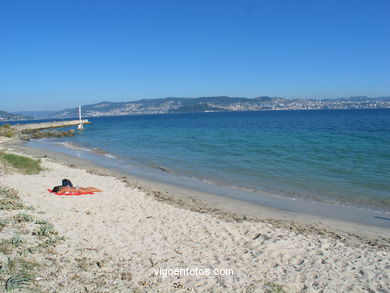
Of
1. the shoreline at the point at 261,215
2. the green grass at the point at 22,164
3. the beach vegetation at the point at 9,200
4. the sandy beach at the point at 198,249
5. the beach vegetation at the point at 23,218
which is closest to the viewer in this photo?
the sandy beach at the point at 198,249

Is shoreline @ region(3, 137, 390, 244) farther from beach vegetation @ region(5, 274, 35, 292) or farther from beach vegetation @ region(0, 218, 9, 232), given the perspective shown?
beach vegetation @ region(5, 274, 35, 292)

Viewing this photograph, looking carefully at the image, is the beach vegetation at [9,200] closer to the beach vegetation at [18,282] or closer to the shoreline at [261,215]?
the beach vegetation at [18,282]

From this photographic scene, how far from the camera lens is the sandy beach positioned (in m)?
5.34

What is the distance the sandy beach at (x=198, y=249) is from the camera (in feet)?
17.5

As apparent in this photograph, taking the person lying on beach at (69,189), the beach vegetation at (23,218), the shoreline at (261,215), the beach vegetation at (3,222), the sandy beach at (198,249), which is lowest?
the shoreline at (261,215)

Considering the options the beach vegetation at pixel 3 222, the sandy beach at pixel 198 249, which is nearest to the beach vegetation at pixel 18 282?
the sandy beach at pixel 198 249

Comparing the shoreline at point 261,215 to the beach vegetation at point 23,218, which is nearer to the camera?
the beach vegetation at point 23,218

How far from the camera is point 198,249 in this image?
6910mm

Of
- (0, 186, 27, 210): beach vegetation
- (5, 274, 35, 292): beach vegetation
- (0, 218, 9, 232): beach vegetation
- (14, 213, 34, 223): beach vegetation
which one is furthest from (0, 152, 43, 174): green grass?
(5, 274, 35, 292): beach vegetation

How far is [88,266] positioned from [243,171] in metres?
12.6

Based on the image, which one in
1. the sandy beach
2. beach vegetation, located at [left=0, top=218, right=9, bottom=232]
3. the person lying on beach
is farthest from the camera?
the person lying on beach

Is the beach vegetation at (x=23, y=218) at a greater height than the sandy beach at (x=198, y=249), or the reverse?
the beach vegetation at (x=23, y=218)

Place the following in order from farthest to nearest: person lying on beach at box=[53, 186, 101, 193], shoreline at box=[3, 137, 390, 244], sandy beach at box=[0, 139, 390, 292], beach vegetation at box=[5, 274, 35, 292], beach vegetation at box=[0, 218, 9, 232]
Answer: person lying on beach at box=[53, 186, 101, 193]
shoreline at box=[3, 137, 390, 244]
beach vegetation at box=[0, 218, 9, 232]
sandy beach at box=[0, 139, 390, 292]
beach vegetation at box=[5, 274, 35, 292]

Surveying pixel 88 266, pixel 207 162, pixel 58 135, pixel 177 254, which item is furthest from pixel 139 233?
pixel 58 135
